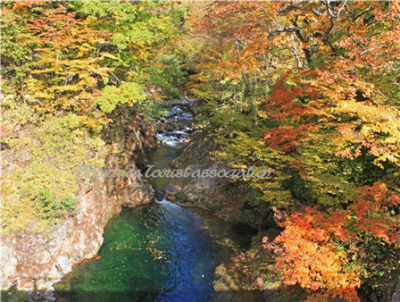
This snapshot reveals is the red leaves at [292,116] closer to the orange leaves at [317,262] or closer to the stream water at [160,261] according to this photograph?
the orange leaves at [317,262]

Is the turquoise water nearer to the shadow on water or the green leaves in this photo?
the shadow on water

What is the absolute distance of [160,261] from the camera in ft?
31.3

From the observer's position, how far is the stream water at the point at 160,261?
800cm

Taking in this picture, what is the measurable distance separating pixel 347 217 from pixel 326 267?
1472 millimetres

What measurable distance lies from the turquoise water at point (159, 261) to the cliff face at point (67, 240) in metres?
0.45

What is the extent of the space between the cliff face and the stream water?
463mm

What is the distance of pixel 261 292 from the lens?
8227 mm

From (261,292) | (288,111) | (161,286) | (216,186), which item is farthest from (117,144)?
(261,292)

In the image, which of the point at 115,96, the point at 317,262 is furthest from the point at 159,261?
the point at 115,96

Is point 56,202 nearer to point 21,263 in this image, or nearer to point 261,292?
point 21,263

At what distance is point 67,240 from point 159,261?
11.9 ft

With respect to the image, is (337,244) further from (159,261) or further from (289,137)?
(159,261)

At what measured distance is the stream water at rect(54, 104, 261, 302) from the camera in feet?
26.2

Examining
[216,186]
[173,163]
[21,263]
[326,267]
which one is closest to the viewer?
[326,267]
